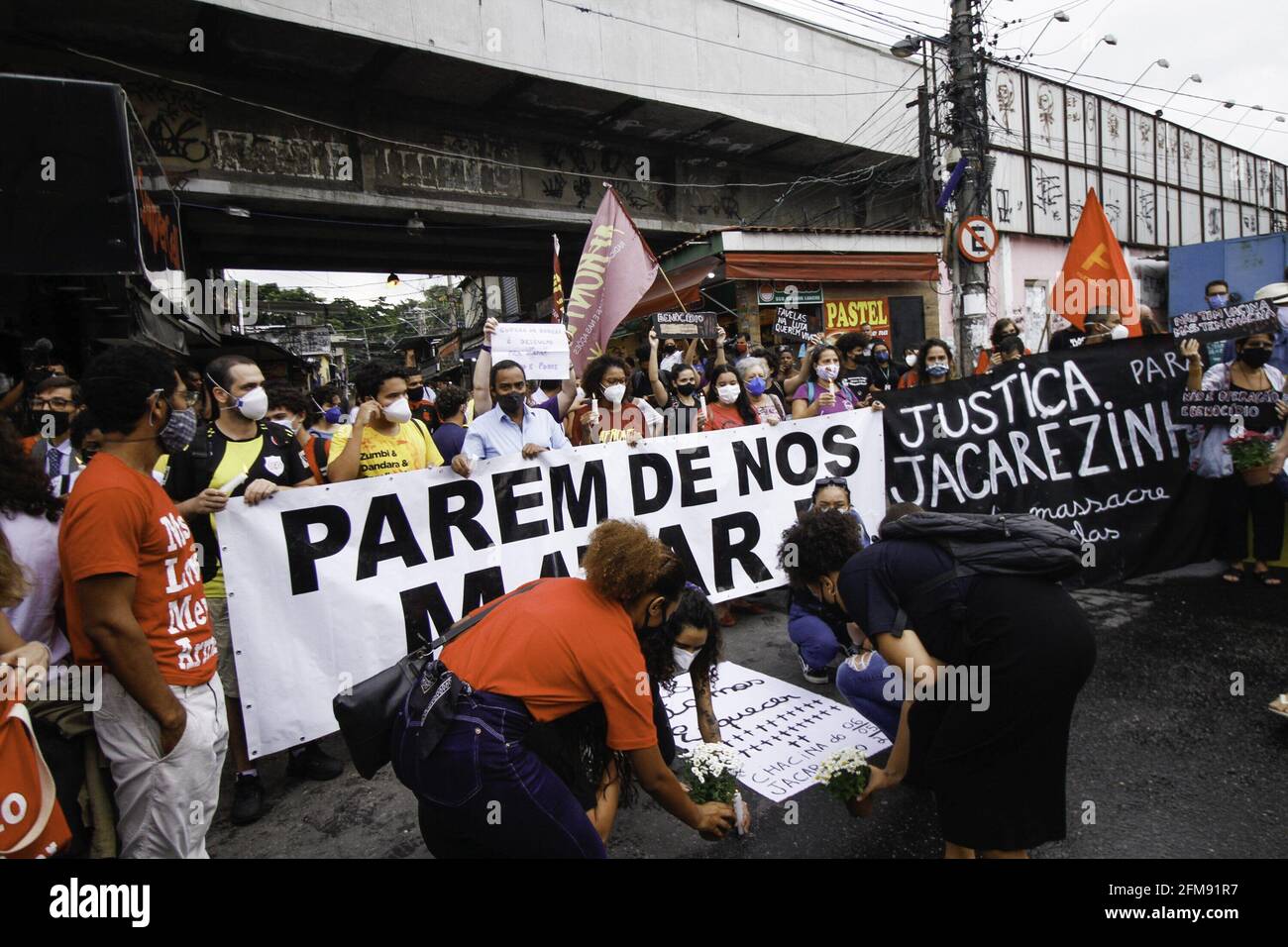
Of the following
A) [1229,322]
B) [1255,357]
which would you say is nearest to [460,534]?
[1229,322]

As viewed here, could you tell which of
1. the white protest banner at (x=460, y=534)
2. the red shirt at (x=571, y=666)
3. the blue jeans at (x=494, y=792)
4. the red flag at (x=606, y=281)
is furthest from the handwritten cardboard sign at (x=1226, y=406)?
the blue jeans at (x=494, y=792)

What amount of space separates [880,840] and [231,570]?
2927 mm

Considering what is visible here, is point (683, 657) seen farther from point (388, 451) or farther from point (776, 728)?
point (388, 451)

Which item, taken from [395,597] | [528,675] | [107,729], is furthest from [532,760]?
[395,597]

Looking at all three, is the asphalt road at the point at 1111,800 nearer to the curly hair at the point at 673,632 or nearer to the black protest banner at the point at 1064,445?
the curly hair at the point at 673,632

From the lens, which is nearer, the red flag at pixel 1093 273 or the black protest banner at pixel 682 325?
the black protest banner at pixel 682 325

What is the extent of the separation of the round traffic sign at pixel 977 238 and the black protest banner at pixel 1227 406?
4.99 meters

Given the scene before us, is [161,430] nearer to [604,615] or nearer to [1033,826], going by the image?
[604,615]

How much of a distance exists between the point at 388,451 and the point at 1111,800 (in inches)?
145

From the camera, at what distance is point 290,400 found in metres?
4.27

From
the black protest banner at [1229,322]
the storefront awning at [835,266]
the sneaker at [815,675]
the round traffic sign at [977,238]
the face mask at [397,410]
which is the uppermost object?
the storefront awning at [835,266]

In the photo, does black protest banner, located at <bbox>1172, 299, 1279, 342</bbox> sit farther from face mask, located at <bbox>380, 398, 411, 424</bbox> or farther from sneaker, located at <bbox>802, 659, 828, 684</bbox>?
face mask, located at <bbox>380, 398, 411, 424</bbox>

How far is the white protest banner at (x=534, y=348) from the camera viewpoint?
4.91 metres

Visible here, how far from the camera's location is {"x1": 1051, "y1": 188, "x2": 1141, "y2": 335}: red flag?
24.2 ft
